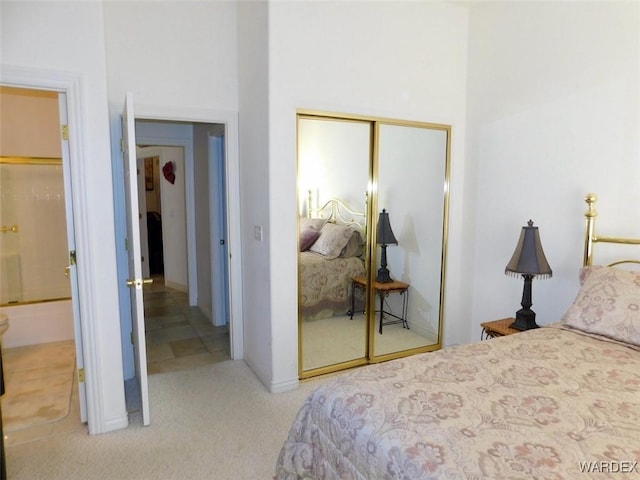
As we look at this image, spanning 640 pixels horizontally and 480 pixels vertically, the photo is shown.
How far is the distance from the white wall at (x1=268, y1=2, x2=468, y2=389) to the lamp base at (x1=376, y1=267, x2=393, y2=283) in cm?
81

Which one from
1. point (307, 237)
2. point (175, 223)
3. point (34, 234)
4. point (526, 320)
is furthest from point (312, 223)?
point (175, 223)

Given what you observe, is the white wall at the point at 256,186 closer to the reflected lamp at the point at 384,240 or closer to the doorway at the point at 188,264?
the doorway at the point at 188,264

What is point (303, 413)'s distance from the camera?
184 centimetres

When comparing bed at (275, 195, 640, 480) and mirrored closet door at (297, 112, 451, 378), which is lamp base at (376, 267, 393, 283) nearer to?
mirrored closet door at (297, 112, 451, 378)

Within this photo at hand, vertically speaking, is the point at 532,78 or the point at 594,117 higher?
the point at 532,78

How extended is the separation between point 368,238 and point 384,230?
153mm

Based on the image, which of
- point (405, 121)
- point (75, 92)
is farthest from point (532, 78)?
point (75, 92)

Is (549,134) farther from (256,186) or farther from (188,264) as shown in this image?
(188,264)

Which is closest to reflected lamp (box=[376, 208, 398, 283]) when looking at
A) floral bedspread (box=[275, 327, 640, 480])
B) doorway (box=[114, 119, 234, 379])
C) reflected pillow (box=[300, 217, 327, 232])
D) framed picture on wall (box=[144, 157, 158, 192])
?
reflected pillow (box=[300, 217, 327, 232])

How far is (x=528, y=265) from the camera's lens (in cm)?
271

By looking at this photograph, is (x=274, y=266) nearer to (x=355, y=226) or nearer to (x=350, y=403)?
(x=355, y=226)

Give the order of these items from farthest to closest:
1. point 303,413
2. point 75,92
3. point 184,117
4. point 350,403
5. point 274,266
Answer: point 184,117 < point 274,266 < point 75,92 < point 303,413 < point 350,403

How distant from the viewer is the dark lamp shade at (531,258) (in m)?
2.70

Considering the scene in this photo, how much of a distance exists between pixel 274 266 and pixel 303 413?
4.10 ft
